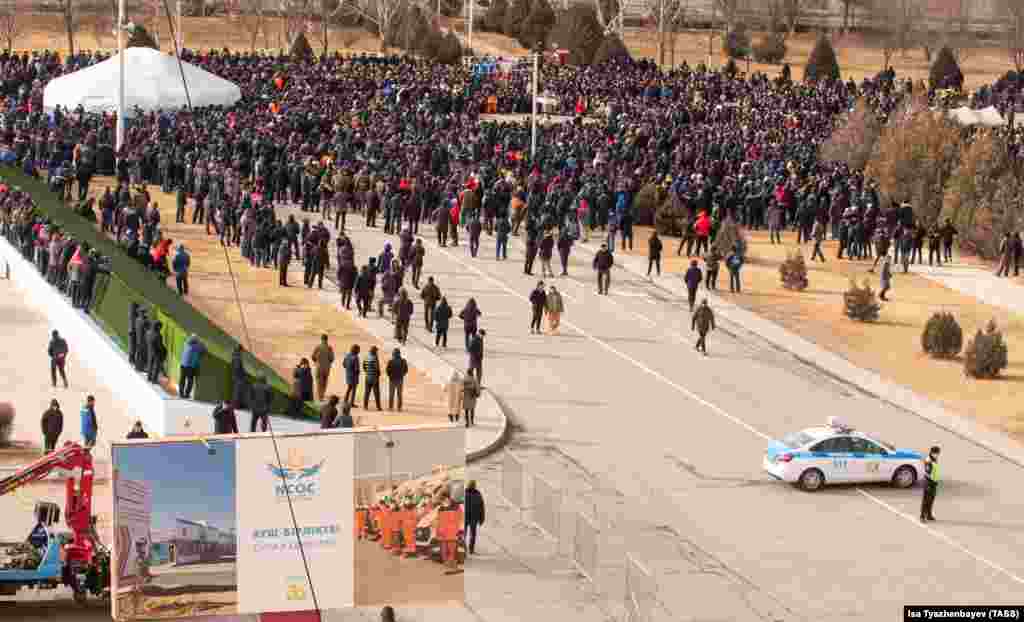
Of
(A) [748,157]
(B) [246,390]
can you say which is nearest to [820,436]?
(B) [246,390]

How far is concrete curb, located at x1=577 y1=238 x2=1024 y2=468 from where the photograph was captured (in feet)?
107

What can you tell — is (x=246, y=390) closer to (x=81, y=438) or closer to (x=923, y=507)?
(x=81, y=438)

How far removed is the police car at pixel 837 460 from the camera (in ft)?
95.2

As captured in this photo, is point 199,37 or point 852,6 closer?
point 199,37

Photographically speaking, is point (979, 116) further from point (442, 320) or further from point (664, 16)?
point (442, 320)

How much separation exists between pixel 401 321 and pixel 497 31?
69373mm

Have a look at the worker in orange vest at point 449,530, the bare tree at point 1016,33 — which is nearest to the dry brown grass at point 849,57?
the bare tree at point 1016,33

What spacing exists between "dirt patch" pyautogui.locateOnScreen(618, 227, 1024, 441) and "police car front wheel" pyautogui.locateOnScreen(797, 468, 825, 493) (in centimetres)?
521

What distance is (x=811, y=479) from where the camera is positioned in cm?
2908

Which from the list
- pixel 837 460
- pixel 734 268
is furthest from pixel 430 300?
pixel 837 460

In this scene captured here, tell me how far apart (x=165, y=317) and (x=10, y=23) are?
6635 cm

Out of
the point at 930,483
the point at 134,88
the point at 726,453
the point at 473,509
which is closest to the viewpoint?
the point at 473,509

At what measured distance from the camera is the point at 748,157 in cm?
5869

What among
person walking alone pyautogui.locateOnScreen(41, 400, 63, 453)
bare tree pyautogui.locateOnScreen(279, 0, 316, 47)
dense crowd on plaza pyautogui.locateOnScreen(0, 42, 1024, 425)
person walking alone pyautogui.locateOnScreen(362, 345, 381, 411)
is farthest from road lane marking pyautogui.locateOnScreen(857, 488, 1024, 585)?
bare tree pyautogui.locateOnScreen(279, 0, 316, 47)
